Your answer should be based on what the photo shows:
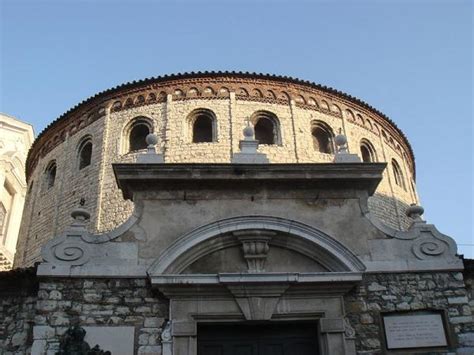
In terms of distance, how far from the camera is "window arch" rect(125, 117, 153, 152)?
19203mm

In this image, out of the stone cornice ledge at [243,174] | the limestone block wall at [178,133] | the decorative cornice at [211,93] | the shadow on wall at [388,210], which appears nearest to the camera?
the stone cornice ledge at [243,174]

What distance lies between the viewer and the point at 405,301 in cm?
848

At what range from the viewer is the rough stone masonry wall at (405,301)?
8.23 m

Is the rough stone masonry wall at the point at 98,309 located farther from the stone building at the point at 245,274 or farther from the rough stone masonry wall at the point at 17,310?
the rough stone masonry wall at the point at 17,310

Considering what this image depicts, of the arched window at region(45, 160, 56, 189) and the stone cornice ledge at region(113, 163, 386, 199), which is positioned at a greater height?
the arched window at region(45, 160, 56, 189)

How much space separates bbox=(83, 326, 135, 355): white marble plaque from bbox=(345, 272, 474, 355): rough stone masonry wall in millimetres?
3260

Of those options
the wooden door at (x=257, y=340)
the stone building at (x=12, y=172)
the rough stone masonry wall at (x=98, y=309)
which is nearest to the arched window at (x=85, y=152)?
the stone building at (x=12, y=172)

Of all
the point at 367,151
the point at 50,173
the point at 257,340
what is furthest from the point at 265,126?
the point at 257,340

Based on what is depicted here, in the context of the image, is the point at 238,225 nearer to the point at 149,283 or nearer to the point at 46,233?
the point at 149,283

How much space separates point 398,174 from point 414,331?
14422 mm

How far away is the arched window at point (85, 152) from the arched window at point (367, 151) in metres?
10.1

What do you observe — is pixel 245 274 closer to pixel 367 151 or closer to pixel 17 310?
pixel 17 310

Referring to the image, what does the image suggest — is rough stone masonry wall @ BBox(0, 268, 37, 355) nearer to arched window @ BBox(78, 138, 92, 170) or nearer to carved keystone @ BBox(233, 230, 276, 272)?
carved keystone @ BBox(233, 230, 276, 272)

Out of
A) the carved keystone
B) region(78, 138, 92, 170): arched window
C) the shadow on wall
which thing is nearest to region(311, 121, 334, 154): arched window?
the shadow on wall
